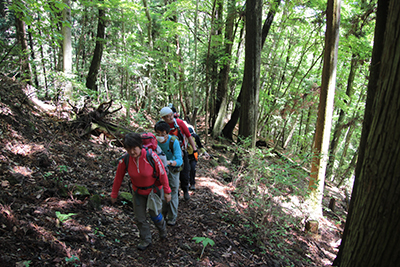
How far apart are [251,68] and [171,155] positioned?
4.82 meters

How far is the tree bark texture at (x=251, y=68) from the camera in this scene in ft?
23.8

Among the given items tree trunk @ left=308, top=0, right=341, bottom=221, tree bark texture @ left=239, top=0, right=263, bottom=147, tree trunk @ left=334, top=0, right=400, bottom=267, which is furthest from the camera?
tree bark texture @ left=239, top=0, right=263, bottom=147

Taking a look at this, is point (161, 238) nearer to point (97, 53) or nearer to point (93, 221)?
point (93, 221)

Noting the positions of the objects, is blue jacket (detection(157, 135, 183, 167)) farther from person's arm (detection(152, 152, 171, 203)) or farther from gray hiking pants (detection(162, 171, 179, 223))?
person's arm (detection(152, 152, 171, 203))

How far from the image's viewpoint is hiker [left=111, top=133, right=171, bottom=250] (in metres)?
3.12

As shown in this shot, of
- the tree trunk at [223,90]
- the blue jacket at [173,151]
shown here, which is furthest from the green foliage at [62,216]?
the tree trunk at [223,90]

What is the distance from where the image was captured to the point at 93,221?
3834 millimetres

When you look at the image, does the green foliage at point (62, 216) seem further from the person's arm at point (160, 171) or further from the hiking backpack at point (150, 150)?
the person's arm at point (160, 171)

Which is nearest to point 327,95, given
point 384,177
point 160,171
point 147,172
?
point 384,177

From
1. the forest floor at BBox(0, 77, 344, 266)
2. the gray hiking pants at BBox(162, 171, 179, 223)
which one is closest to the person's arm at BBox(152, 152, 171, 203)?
the gray hiking pants at BBox(162, 171, 179, 223)

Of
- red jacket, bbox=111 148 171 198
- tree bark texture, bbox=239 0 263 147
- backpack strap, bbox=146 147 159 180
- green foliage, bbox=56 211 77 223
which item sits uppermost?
tree bark texture, bbox=239 0 263 147

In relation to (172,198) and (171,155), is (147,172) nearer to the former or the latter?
(171,155)

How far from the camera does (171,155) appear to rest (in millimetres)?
4074

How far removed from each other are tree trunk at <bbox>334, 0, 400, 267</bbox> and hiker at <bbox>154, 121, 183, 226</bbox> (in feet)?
8.53
